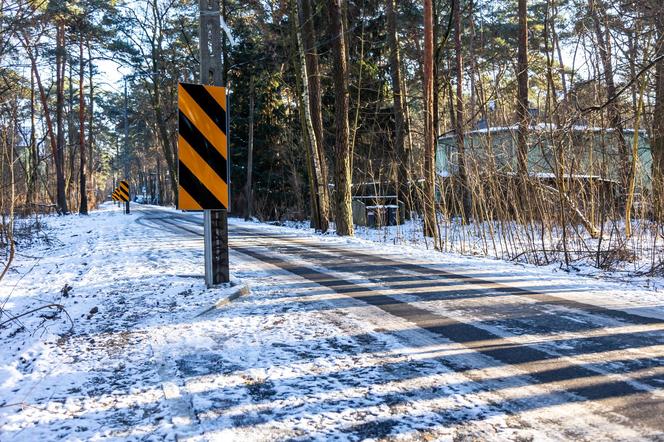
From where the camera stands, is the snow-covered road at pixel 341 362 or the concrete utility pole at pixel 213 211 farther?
the concrete utility pole at pixel 213 211

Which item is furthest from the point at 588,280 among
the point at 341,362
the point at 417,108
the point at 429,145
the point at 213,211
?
the point at 417,108

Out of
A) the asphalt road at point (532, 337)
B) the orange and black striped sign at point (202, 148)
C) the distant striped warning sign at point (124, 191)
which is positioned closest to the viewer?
the asphalt road at point (532, 337)

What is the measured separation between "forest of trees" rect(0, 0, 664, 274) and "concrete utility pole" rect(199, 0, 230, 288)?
50cm

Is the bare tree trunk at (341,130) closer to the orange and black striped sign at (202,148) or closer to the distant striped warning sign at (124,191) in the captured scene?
the orange and black striped sign at (202,148)

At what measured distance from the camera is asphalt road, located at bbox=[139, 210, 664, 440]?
218 cm

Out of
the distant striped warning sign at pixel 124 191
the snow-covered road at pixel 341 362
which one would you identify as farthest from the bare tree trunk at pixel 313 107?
the distant striped warning sign at pixel 124 191

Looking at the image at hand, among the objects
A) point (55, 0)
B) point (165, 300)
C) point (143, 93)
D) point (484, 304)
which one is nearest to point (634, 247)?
point (484, 304)

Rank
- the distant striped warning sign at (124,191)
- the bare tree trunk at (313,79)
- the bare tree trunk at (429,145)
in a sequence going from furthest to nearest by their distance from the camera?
the distant striped warning sign at (124,191)
the bare tree trunk at (313,79)
the bare tree trunk at (429,145)

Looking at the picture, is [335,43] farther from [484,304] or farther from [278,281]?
[484,304]

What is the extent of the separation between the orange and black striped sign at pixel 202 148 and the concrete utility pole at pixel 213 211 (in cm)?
26

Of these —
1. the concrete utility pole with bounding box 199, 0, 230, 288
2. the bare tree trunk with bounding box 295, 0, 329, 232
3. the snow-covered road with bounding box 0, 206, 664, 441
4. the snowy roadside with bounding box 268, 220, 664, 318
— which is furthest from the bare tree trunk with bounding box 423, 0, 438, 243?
the concrete utility pole with bounding box 199, 0, 230, 288

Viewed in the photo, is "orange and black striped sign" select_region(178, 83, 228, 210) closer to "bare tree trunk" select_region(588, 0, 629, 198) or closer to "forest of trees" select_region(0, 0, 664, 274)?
"forest of trees" select_region(0, 0, 664, 274)

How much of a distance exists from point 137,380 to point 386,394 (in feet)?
4.60

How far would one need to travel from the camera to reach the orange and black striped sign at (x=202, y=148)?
4.66 metres
